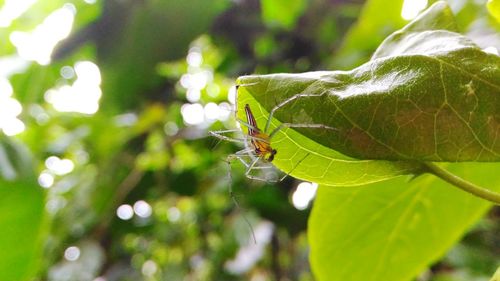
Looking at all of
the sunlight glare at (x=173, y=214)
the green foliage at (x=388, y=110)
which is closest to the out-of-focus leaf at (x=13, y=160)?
the green foliage at (x=388, y=110)

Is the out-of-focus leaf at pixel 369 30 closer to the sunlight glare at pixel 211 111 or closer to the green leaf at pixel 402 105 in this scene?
the sunlight glare at pixel 211 111

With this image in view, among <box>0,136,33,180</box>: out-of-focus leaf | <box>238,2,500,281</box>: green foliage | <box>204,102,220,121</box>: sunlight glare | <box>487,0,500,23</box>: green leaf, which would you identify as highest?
<box>487,0,500,23</box>: green leaf

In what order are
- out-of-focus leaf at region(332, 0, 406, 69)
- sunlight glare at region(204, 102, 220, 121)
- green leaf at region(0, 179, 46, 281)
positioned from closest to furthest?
green leaf at region(0, 179, 46, 281)
out-of-focus leaf at region(332, 0, 406, 69)
sunlight glare at region(204, 102, 220, 121)

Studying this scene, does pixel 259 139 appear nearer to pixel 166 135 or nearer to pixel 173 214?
pixel 166 135

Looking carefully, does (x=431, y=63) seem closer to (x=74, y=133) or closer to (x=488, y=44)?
(x=488, y=44)

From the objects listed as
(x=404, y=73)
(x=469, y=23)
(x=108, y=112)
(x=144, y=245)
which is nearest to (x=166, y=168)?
(x=108, y=112)

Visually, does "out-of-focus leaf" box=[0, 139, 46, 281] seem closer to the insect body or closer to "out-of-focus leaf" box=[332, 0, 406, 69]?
the insect body

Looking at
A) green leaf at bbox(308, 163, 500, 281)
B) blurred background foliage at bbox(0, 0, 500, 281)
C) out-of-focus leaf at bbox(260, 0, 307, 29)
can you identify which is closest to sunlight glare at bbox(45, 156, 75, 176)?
blurred background foliage at bbox(0, 0, 500, 281)
